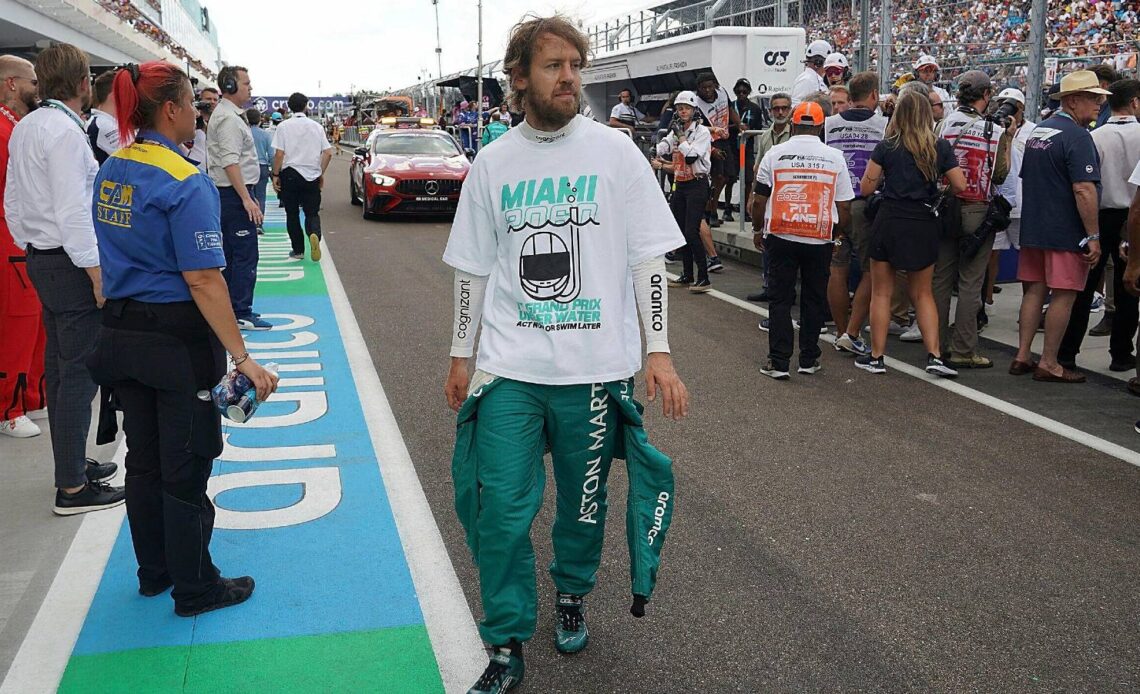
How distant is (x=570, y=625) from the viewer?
340 centimetres

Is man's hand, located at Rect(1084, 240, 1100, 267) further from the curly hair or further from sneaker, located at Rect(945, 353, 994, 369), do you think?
the curly hair

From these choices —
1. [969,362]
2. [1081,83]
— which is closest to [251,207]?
[969,362]

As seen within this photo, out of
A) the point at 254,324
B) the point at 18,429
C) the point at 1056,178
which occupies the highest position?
the point at 1056,178

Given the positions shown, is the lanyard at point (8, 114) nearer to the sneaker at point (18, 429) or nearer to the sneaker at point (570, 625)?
the sneaker at point (18, 429)

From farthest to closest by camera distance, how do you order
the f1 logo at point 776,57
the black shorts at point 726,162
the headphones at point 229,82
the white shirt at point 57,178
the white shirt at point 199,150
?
the f1 logo at point 776,57
the black shorts at point 726,162
the white shirt at point 199,150
the headphones at point 229,82
the white shirt at point 57,178

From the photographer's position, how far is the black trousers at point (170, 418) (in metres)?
3.38

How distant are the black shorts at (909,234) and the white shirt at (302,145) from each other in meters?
6.13

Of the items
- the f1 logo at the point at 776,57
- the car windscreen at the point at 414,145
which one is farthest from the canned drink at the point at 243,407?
the f1 logo at the point at 776,57

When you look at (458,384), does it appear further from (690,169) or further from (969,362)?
(690,169)

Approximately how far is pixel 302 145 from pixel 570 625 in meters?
8.43

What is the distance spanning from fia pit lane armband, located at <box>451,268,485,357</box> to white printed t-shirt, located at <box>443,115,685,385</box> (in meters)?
0.08

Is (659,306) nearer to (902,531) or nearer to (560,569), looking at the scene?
(560,569)

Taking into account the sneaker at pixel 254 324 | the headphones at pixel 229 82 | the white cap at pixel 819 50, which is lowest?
the sneaker at pixel 254 324

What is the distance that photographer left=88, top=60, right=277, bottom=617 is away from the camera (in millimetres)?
3314
